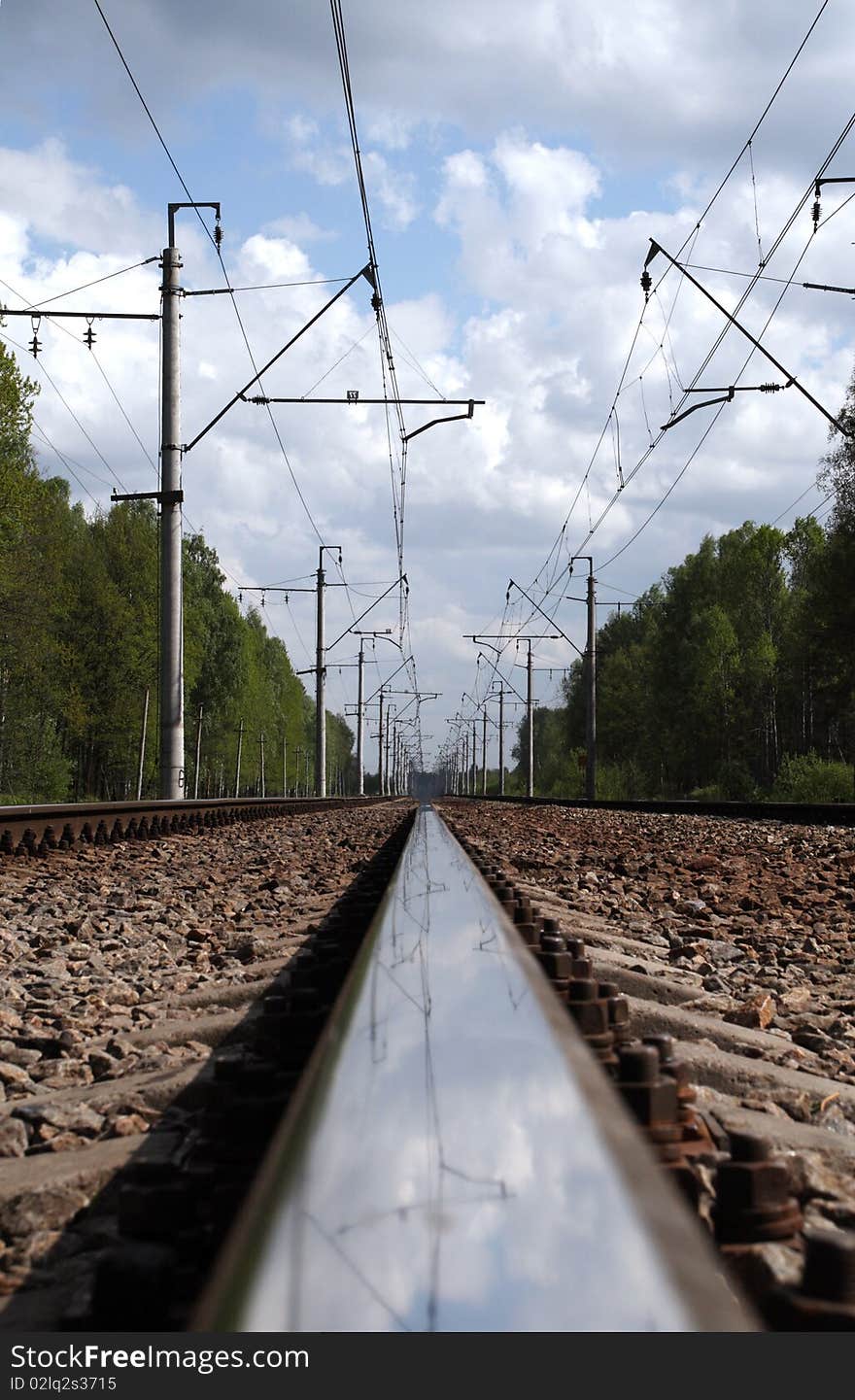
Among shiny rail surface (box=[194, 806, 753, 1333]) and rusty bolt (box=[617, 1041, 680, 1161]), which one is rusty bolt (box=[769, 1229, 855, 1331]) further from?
rusty bolt (box=[617, 1041, 680, 1161])

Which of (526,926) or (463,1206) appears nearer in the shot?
(463,1206)

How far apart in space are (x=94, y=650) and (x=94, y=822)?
122 ft

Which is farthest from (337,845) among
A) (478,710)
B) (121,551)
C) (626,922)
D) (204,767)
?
(478,710)

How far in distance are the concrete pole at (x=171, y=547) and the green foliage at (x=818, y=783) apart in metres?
22.4

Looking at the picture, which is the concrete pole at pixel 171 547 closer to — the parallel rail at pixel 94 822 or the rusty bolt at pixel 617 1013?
the parallel rail at pixel 94 822

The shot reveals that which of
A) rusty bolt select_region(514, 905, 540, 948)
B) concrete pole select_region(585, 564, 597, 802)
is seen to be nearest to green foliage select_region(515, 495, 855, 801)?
concrete pole select_region(585, 564, 597, 802)

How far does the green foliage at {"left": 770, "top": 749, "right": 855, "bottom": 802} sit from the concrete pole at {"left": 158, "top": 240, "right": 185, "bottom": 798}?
22.4 m

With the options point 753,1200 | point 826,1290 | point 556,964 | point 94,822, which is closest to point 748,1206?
point 753,1200

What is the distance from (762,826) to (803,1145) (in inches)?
436

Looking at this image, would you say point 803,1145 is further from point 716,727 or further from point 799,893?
point 716,727

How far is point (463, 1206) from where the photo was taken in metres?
0.80

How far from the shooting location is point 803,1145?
1675 millimetres

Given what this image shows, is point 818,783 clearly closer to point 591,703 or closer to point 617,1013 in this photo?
point 591,703

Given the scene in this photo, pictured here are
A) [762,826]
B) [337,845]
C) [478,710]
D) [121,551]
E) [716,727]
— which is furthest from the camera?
[478,710]
